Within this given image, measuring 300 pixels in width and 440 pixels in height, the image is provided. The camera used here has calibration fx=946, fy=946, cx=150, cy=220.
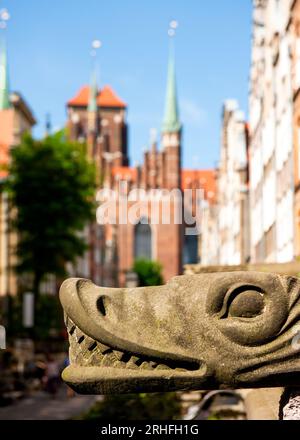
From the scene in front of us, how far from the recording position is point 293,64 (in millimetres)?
21000

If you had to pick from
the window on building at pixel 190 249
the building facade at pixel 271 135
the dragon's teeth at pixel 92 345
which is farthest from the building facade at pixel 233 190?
the window on building at pixel 190 249

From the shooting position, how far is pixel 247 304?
3.76 metres

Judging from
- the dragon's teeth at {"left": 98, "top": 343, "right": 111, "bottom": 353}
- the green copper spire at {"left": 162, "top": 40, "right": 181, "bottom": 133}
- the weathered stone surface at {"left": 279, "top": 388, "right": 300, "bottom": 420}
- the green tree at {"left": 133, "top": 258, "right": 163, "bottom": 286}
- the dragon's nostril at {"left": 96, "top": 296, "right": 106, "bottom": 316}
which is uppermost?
the green copper spire at {"left": 162, "top": 40, "right": 181, "bottom": 133}

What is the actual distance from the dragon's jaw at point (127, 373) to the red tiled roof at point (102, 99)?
13493 centimetres

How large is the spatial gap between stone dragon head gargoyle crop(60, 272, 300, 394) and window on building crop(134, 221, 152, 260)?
107392 mm

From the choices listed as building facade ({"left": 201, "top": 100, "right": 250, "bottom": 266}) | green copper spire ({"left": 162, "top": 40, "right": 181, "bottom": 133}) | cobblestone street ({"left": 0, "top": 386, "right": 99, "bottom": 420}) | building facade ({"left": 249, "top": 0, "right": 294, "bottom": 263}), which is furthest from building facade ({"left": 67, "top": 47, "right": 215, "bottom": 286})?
cobblestone street ({"left": 0, "top": 386, "right": 99, "bottom": 420})

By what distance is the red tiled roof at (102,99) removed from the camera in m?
139

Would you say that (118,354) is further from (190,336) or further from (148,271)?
(148,271)

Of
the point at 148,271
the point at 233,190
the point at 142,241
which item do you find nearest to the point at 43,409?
the point at 233,190

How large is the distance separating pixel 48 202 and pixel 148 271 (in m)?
64.7

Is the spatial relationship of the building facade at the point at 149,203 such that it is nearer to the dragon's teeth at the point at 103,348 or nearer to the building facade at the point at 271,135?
the building facade at the point at 271,135

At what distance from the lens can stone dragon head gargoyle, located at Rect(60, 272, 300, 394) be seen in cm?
371

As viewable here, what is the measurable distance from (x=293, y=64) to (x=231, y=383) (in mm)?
17970

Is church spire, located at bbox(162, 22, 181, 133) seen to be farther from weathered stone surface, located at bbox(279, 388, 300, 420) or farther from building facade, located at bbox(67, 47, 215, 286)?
weathered stone surface, located at bbox(279, 388, 300, 420)
